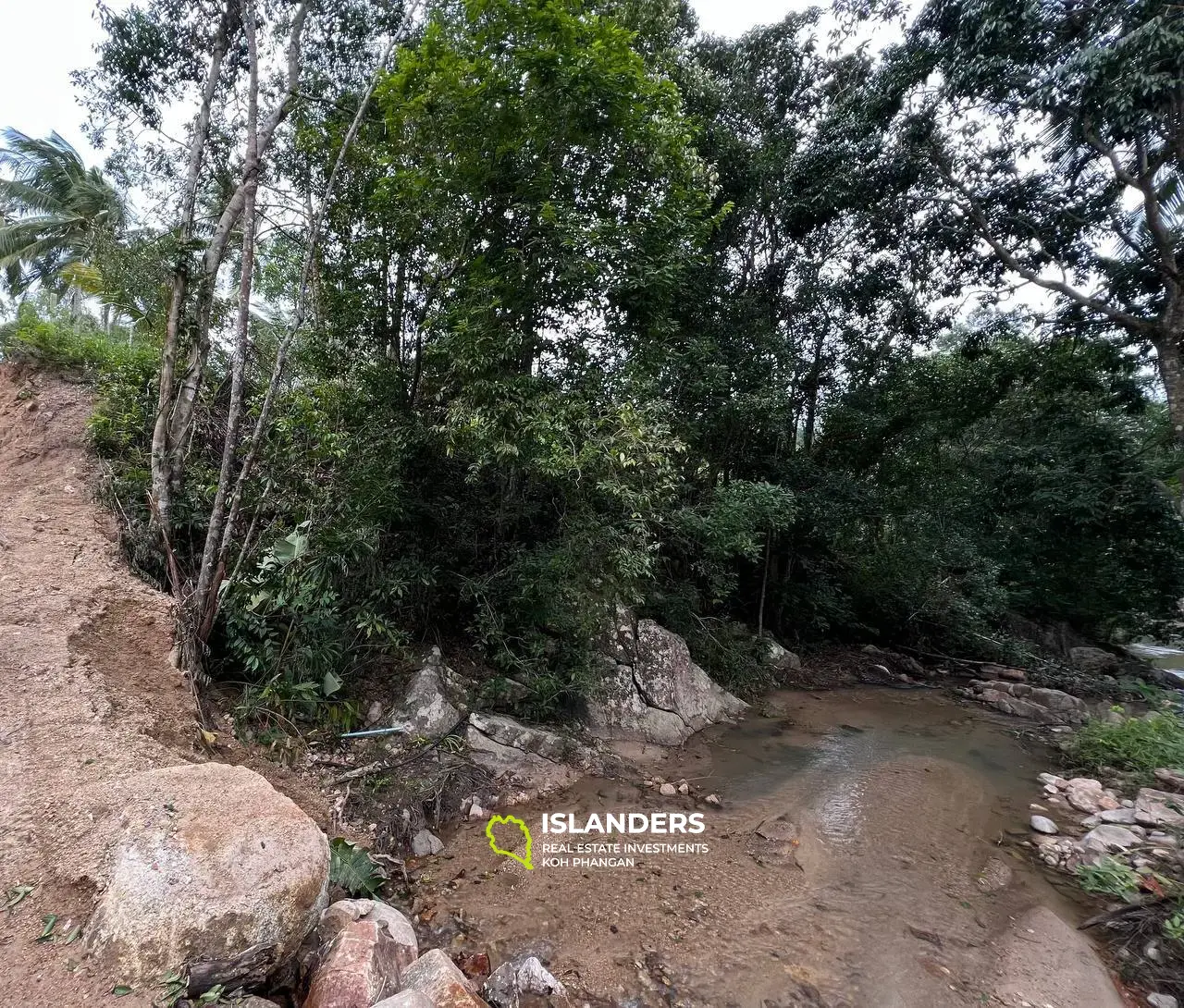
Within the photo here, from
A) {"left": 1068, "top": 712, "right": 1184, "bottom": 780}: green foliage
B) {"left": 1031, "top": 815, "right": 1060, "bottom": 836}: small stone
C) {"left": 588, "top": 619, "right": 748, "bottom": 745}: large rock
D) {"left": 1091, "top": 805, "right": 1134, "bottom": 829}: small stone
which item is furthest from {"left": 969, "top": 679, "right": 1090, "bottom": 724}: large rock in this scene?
{"left": 588, "top": 619, "right": 748, "bottom": 745}: large rock

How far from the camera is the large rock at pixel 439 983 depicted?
7.59 feet

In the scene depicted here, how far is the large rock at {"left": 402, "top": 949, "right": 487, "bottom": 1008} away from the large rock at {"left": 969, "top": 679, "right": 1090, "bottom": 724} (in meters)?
8.75

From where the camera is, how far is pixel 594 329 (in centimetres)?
573

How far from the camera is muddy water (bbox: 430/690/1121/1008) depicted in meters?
3.06

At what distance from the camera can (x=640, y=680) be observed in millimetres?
6539

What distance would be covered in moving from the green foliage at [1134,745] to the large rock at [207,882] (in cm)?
759

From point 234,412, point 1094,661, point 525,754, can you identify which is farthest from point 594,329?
point 1094,661

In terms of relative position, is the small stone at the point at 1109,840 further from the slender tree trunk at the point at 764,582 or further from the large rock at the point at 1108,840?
the slender tree trunk at the point at 764,582

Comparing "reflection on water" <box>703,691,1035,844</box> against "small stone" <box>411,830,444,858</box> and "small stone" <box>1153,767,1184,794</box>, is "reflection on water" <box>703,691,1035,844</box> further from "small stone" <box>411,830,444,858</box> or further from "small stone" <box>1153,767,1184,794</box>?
"small stone" <box>411,830,444,858</box>

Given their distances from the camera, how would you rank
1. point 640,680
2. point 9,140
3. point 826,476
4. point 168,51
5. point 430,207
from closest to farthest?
point 430,207, point 168,51, point 640,680, point 826,476, point 9,140

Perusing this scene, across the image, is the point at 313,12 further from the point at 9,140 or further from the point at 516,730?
the point at 9,140

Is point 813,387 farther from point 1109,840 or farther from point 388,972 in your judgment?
point 388,972

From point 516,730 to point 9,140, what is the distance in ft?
53.9

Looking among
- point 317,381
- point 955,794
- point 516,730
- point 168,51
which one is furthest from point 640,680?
point 168,51
